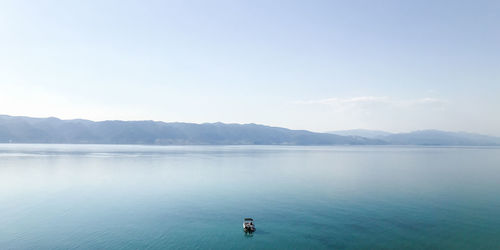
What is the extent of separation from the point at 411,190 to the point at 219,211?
4823 centimetres

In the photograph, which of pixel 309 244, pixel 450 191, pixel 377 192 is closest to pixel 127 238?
pixel 309 244

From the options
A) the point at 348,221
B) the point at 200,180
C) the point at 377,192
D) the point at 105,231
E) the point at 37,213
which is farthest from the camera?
the point at 200,180

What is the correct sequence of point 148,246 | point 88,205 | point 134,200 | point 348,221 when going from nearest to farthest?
point 148,246, point 348,221, point 88,205, point 134,200

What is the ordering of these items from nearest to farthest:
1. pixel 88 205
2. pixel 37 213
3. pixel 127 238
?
pixel 127 238 → pixel 37 213 → pixel 88 205

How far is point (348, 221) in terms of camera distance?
41.6 metres

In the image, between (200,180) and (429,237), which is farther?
(200,180)

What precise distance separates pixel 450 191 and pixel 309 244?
52379mm

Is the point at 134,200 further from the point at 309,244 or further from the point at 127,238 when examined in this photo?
the point at 309,244

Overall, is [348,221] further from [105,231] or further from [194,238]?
[105,231]

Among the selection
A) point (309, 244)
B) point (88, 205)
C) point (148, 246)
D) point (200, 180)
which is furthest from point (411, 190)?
point (88, 205)

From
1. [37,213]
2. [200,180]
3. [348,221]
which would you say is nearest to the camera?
[348,221]

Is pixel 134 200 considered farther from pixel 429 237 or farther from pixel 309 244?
pixel 429 237

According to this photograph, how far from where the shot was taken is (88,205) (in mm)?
51875

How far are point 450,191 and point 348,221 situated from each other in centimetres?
4080
